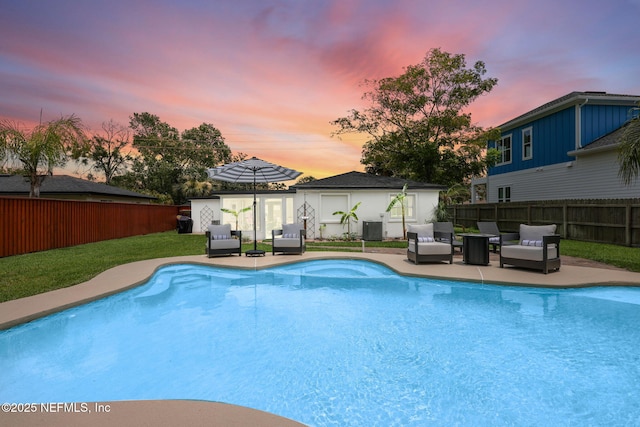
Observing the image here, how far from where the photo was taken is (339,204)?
16.0 meters

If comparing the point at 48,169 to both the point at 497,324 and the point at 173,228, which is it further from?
the point at 497,324

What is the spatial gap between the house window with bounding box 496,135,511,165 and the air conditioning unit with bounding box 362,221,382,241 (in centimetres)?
1099

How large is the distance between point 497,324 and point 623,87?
19367 millimetres

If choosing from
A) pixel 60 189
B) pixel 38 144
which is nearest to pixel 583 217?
pixel 38 144

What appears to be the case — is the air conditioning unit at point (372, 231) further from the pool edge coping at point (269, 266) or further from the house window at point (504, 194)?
the house window at point (504, 194)

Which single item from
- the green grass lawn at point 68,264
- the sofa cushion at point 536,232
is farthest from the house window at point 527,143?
the sofa cushion at point 536,232

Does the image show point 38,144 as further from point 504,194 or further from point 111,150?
point 111,150

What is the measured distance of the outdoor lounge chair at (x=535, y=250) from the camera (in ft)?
24.7

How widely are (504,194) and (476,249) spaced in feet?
47.1

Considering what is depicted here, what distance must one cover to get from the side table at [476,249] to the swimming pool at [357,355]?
1988 mm

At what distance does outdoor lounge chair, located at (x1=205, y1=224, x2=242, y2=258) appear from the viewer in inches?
392

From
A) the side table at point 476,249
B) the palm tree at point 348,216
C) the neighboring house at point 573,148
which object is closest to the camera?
the side table at point 476,249

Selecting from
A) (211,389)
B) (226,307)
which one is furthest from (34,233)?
(211,389)

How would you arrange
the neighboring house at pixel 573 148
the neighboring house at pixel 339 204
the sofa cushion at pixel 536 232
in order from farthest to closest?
the neighboring house at pixel 339 204 → the neighboring house at pixel 573 148 → the sofa cushion at pixel 536 232
